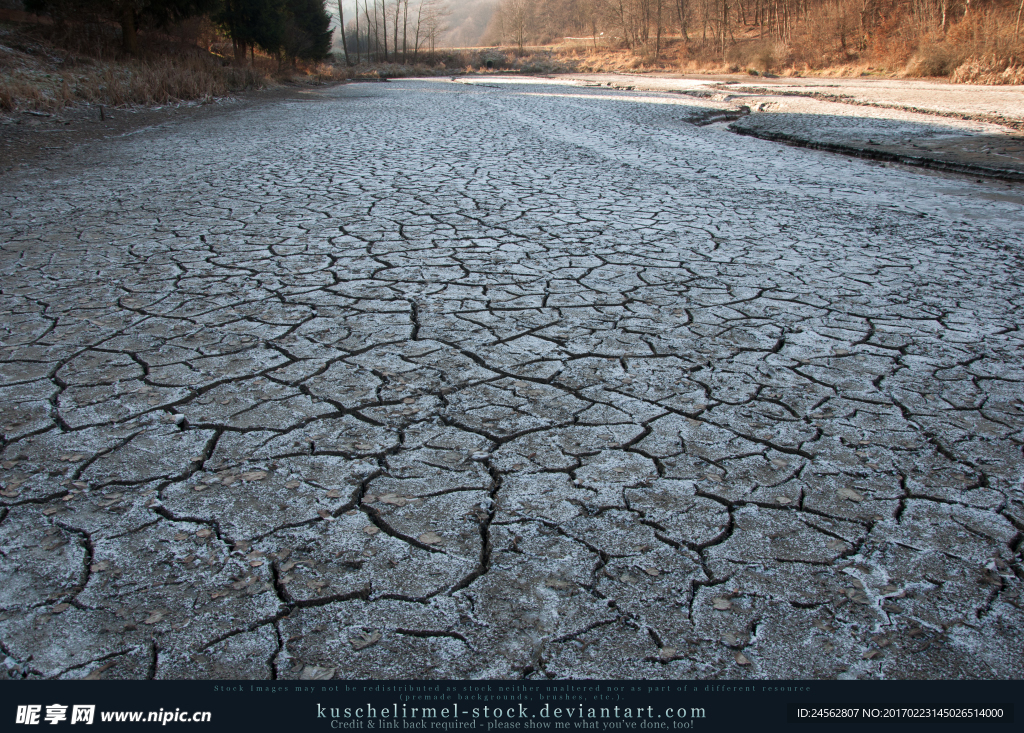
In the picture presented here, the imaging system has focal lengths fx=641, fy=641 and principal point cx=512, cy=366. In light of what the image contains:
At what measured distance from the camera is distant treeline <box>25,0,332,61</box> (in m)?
14.4

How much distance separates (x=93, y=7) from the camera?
14422 mm

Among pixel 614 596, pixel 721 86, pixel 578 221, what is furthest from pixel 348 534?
pixel 721 86

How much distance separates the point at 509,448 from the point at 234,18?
69.2 feet

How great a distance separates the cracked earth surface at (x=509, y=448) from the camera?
140cm

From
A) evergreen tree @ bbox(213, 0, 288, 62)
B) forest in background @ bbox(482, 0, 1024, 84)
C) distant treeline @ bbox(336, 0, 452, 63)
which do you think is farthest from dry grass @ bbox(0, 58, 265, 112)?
distant treeline @ bbox(336, 0, 452, 63)

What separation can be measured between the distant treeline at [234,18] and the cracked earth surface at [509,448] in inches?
505

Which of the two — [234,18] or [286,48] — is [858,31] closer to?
[286,48]

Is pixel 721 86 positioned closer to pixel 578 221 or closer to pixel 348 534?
pixel 578 221

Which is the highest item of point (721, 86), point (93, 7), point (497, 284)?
point (93, 7)

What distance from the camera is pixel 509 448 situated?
2068mm

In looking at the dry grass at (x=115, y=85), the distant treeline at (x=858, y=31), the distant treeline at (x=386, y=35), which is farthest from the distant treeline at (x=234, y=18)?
the distant treeline at (x=858, y=31)

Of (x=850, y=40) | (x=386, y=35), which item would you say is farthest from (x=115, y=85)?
(x=386, y=35)

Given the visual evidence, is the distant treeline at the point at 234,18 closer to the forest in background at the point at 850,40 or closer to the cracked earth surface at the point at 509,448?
the cracked earth surface at the point at 509,448
